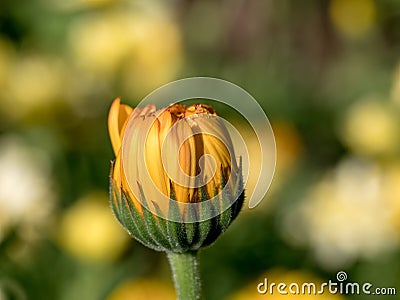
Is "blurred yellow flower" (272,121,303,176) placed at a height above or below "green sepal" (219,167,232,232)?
above

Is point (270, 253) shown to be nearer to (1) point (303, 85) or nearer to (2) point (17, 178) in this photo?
(2) point (17, 178)

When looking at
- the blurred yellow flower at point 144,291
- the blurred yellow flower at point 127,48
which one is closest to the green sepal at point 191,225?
the blurred yellow flower at point 144,291

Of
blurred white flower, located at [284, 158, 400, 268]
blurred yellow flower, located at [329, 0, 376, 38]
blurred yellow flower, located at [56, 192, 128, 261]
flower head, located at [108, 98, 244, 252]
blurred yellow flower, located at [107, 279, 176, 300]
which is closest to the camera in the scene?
flower head, located at [108, 98, 244, 252]

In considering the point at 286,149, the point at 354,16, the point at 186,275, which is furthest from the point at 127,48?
the point at 186,275

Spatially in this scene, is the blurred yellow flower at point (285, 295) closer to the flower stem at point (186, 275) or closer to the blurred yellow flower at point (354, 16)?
the flower stem at point (186, 275)

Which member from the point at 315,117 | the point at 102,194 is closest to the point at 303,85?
the point at 315,117

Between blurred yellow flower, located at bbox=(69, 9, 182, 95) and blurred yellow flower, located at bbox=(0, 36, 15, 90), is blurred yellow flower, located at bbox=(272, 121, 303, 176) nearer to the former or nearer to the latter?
blurred yellow flower, located at bbox=(69, 9, 182, 95)

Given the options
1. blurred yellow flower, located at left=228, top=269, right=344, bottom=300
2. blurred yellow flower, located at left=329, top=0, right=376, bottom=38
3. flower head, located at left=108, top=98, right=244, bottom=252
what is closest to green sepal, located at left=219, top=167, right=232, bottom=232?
flower head, located at left=108, top=98, right=244, bottom=252

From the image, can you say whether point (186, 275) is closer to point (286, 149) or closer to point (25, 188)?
point (25, 188)

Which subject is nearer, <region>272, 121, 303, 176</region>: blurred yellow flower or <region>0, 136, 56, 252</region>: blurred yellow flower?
<region>0, 136, 56, 252</region>: blurred yellow flower
